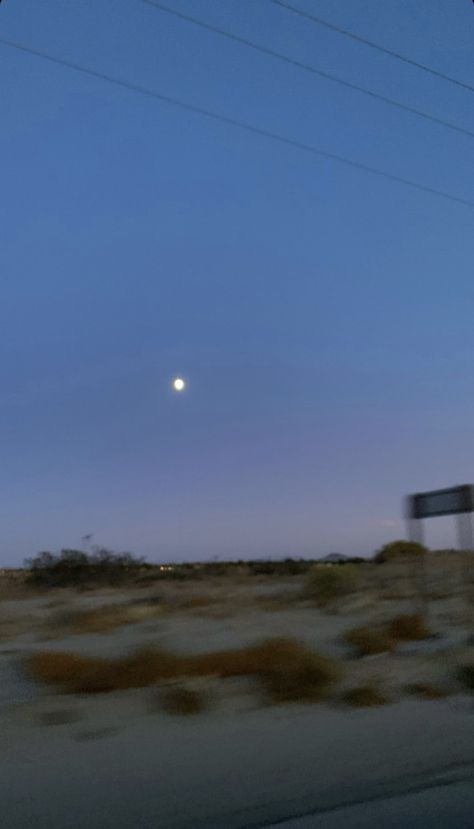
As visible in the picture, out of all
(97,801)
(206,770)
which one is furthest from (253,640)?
(97,801)

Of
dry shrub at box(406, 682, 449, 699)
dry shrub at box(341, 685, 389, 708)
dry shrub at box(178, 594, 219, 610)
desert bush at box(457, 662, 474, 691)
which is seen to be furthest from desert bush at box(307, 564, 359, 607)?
dry shrub at box(341, 685, 389, 708)

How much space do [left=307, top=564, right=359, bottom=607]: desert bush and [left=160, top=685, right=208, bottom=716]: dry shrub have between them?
1572 cm

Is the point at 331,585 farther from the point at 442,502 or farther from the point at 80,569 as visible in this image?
A: the point at 80,569

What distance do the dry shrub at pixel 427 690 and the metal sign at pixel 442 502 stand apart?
446 cm

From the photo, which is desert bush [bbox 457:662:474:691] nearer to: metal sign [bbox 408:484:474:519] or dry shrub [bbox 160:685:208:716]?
metal sign [bbox 408:484:474:519]

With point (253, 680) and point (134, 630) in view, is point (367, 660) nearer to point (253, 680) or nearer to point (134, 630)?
point (253, 680)

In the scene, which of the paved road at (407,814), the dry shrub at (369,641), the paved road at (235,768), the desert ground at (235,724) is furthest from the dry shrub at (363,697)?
the paved road at (407,814)

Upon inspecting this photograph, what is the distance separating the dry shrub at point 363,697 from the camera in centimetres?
1738

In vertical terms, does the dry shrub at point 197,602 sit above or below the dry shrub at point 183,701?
above

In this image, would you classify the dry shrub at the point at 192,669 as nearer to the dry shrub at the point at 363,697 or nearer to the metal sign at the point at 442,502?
the dry shrub at the point at 363,697

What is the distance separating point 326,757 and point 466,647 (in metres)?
8.88

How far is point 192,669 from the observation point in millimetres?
17812

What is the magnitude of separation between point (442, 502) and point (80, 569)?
143 ft

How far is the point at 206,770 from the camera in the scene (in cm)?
1332
